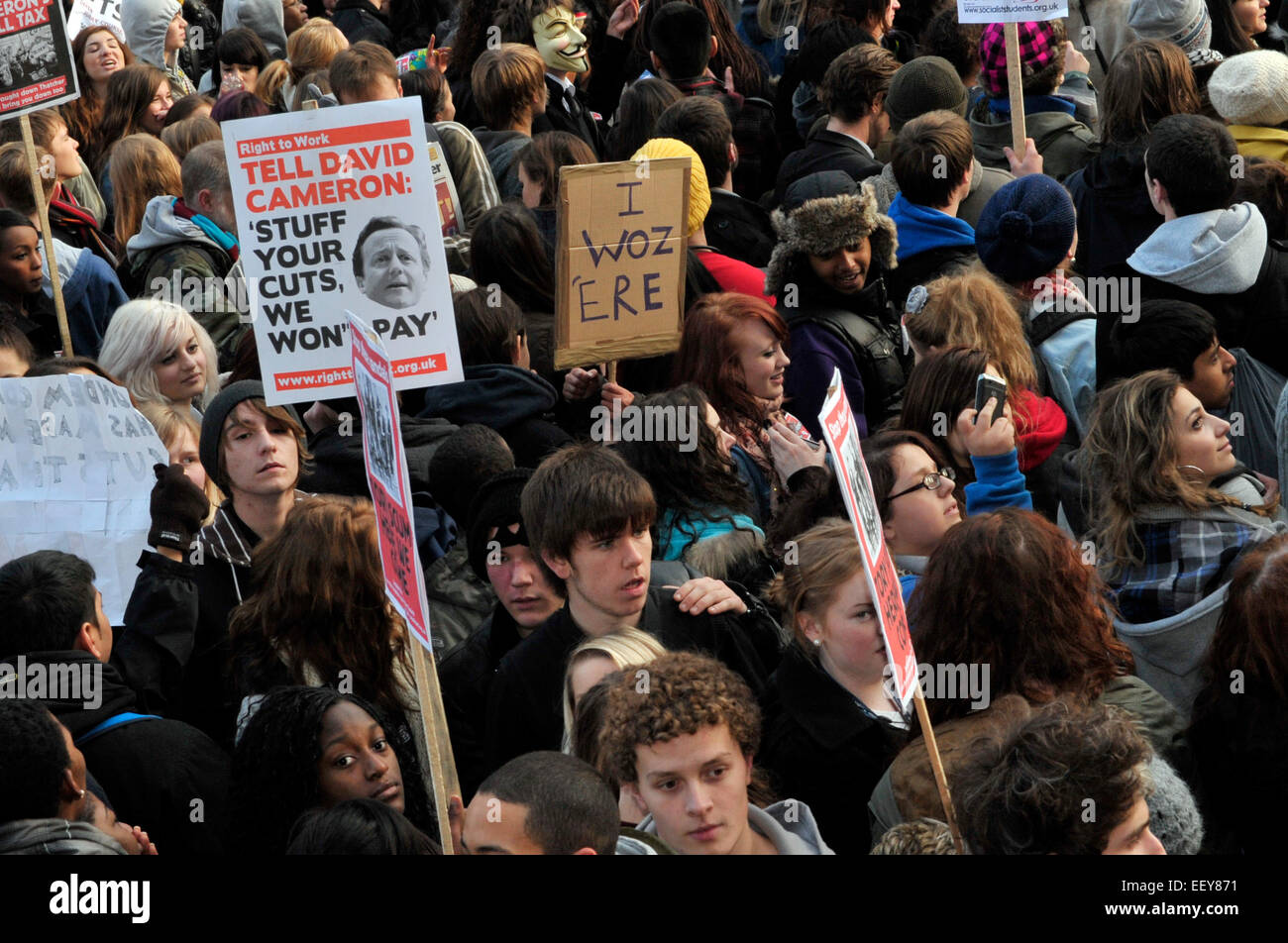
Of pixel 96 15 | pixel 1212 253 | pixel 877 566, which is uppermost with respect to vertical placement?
pixel 96 15

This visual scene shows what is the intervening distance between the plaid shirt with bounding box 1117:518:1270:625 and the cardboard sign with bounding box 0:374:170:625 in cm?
293

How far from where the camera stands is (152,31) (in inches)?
429

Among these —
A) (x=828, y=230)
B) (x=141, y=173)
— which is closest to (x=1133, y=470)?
(x=828, y=230)

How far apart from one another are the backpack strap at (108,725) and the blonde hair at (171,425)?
1.67 meters

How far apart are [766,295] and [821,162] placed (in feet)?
5.12

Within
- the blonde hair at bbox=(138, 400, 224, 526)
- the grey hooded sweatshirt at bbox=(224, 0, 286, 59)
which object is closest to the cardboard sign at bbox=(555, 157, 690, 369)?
the blonde hair at bbox=(138, 400, 224, 526)

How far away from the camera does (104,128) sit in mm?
9344

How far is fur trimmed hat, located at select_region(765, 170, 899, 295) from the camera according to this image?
6.04 metres

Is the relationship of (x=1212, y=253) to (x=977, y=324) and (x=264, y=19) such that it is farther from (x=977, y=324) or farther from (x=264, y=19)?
(x=264, y=19)

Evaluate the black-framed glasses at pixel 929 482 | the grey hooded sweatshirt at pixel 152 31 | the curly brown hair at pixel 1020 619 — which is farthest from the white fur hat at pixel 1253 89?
the grey hooded sweatshirt at pixel 152 31

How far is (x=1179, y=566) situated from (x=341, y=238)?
273cm

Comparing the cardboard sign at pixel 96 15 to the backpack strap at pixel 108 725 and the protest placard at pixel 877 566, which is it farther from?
the protest placard at pixel 877 566
